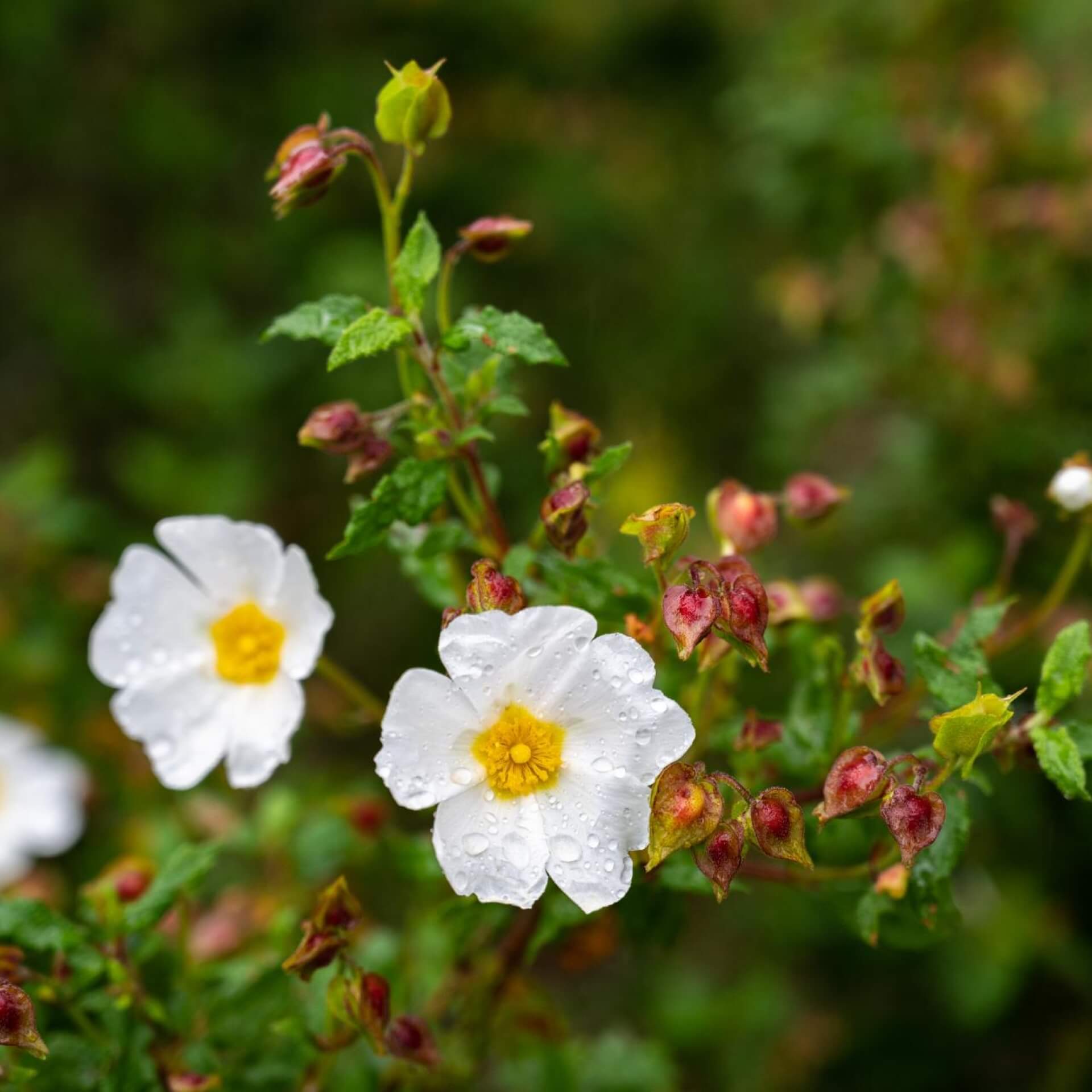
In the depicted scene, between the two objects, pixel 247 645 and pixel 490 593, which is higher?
pixel 490 593

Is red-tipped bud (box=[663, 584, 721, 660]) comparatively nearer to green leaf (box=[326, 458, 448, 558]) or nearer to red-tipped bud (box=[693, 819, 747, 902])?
red-tipped bud (box=[693, 819, 747, 902])

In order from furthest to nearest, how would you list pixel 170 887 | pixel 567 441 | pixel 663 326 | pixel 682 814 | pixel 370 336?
pixel 663 326 < pixel 170 887 < pixel 567 441 < pixel 370 336 < pixel 682 814

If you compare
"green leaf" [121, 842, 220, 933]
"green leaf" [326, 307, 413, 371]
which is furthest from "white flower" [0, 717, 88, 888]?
"green leaf" [326, 307, 413, 371]

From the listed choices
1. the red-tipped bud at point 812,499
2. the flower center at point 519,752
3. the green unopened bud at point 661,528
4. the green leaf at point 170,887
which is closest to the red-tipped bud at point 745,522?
the red-tipped bud at point 812,499

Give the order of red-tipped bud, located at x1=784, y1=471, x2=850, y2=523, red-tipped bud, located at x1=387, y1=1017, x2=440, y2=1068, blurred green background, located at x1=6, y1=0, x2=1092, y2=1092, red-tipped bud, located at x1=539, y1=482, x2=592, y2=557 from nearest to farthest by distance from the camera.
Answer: red-tipped bud, located at x1=539, y1=482, x2=592, y2=557 < red-tipped bud, located at x1=387, y1=1017, x2=440, y2=1068 < red-tipped bud, located at x1=784, y1=471, x2=850, y2=523 < blurred green background, located at x1=6, y1=0, x2=1092, y2=1092

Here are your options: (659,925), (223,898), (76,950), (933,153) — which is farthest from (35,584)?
(933,153)

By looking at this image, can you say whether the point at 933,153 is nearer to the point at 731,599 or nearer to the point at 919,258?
the point at 919,258

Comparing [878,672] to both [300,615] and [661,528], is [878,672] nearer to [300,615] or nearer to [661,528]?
[661,528]

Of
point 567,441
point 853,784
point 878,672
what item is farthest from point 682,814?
point 567,441
